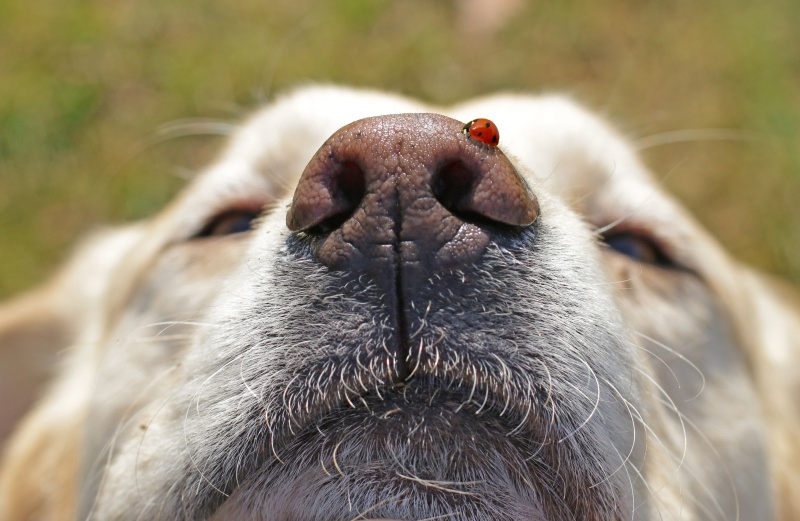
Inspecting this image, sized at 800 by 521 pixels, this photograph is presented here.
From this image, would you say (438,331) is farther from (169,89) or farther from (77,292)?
(169,89)

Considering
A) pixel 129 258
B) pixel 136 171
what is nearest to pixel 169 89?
pixel 136 171

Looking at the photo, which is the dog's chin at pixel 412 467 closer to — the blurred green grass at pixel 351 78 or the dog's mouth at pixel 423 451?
the dog's mouth at pixel 423 451

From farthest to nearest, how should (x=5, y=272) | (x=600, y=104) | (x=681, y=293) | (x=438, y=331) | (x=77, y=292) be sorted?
(x=600, y=104)
(x=5, y=272)
(x=77, y=292)
(x=681, y=293)
(x=438, y=331)

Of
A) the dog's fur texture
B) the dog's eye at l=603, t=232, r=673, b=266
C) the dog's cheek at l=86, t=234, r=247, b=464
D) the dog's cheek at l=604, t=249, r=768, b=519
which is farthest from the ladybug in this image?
the dog's eye at l=603, t=232, r=673, b=266

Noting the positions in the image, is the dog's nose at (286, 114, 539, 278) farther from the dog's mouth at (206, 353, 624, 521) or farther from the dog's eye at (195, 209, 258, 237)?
the dog's eye at (195, 209, 258, 237)

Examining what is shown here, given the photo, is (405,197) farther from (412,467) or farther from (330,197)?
(412,467)

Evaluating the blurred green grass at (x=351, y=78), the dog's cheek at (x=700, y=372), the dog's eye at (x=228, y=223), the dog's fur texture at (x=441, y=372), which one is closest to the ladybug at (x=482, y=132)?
the dog's fur texture at (x=441, y=372)
